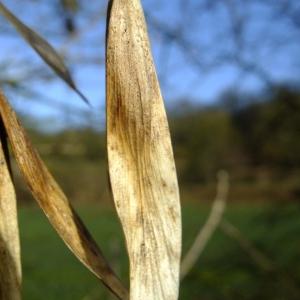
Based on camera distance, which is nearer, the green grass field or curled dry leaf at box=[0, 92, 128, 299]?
curled dry leaf at box=[0, 92, 128, 299]

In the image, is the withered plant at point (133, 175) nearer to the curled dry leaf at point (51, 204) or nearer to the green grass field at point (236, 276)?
the curled dry leaf at point (51, 204)

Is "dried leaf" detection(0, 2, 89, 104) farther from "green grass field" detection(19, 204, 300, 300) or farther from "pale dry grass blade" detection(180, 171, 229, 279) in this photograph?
"green grass field" detection(19, 204, 300, 300)

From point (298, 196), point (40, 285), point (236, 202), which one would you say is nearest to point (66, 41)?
point (298, 196)

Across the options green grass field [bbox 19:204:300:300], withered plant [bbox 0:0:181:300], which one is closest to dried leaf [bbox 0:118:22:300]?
withered plant [bbox 0:0:181:300]

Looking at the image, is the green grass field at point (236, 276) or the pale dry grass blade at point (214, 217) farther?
the green grass field at point (236, 276)

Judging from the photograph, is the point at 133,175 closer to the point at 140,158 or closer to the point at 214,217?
the point at 140,158

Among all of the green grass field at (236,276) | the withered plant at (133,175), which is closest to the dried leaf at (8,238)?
the withered plant at (133,175)

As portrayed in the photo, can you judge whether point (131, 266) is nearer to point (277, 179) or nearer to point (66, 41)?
point (66, 41)

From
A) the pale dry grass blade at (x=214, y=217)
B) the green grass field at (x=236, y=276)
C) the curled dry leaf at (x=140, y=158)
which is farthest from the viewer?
the green grass field at (x=236, y=276)
